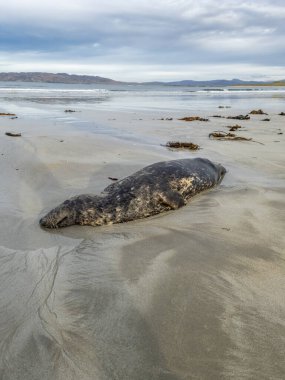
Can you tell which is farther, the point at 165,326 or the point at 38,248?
the point at 38,248

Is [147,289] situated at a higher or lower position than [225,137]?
lower

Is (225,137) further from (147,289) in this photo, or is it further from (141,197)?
(147,289)

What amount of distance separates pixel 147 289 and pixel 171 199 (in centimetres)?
227

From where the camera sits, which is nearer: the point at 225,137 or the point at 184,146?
the point at 184,146

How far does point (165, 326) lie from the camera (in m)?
2.70

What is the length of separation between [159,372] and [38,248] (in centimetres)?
215

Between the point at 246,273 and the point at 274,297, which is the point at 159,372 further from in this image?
the point at 246,273

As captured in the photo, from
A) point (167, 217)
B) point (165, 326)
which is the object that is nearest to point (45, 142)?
point (167, 217)

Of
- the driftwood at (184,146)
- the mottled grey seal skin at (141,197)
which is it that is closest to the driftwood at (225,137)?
the driftwood at (184,146)

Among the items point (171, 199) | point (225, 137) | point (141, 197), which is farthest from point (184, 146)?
point (141, 197)

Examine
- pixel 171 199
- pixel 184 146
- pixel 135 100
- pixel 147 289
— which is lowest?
pixel 147 289

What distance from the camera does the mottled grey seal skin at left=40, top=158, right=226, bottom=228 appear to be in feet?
15.6

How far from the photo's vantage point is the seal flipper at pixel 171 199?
5.28 m

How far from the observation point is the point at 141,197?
5215mm
